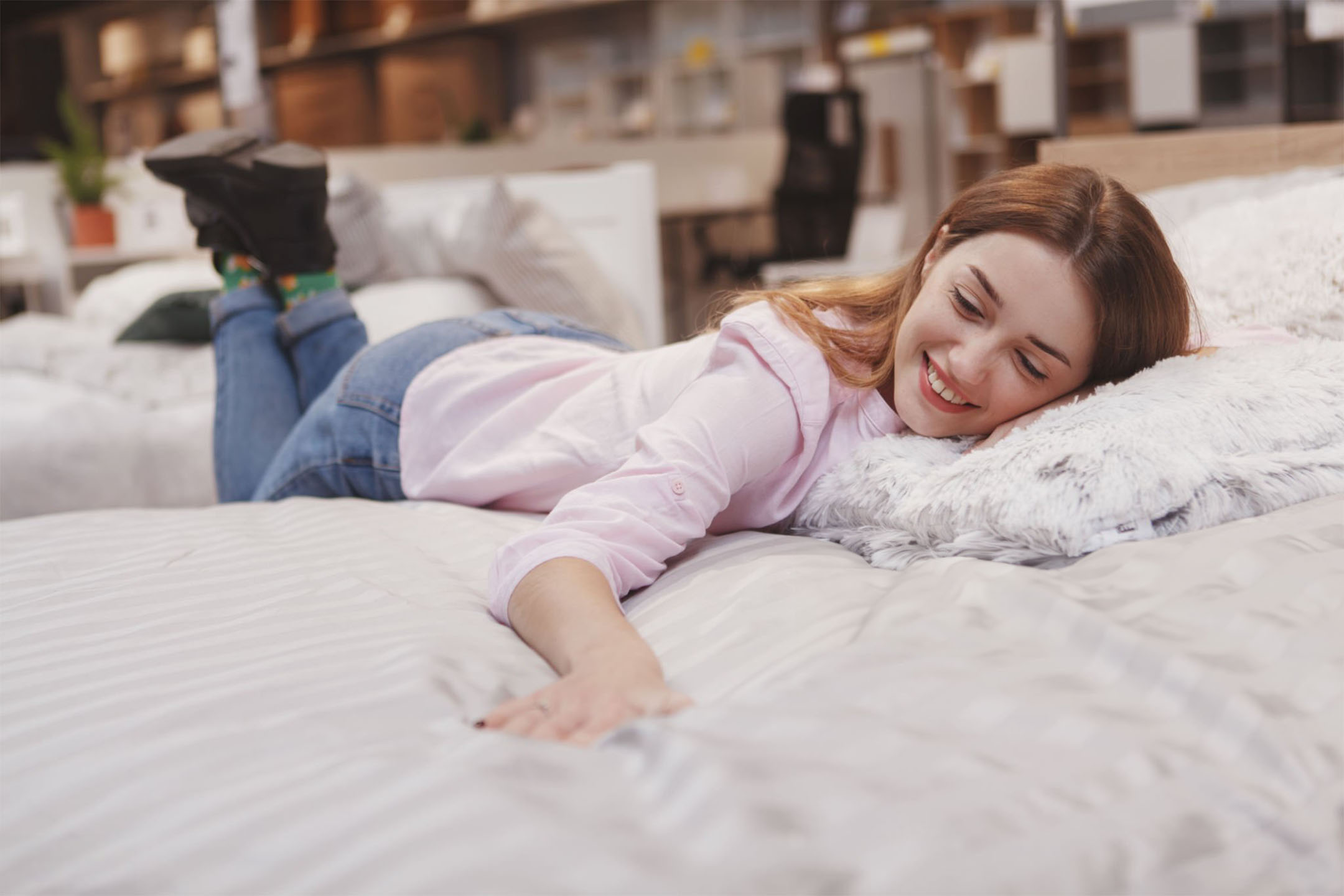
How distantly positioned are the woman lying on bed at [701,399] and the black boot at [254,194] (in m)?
0.31

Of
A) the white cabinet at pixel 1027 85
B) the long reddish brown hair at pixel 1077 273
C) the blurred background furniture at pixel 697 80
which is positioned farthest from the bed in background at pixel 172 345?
the white cabinet at pixel 1027 85

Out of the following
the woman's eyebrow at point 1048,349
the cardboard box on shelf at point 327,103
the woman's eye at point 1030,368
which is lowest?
the woman's eye at point 1030,368

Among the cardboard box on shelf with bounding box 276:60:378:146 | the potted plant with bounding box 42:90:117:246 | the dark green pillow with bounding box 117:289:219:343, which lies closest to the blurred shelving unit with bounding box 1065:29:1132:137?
the cardboard box on shelf with bounding box 276:60:378:146

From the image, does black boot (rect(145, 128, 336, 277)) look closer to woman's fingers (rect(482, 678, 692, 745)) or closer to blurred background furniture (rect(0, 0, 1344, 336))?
woman's fingers (rect(482, 678, 692, 745))

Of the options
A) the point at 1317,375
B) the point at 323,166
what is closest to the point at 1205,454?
the point at 1317,375

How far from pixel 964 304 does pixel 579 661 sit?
0.49 m

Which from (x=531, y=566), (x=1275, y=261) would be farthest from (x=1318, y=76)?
(x=531, y=566)

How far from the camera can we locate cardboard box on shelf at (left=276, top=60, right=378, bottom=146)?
8.88 m

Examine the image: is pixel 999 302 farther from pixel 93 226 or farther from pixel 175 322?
pixel 93 226

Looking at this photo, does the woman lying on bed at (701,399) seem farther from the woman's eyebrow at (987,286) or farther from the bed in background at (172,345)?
the bed in background at (172,345)

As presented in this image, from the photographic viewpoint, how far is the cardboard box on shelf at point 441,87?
841 cm

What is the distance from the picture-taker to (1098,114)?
27.3 ft

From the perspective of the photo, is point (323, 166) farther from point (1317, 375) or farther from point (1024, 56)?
point (1024, 56)

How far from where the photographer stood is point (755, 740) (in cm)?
59
